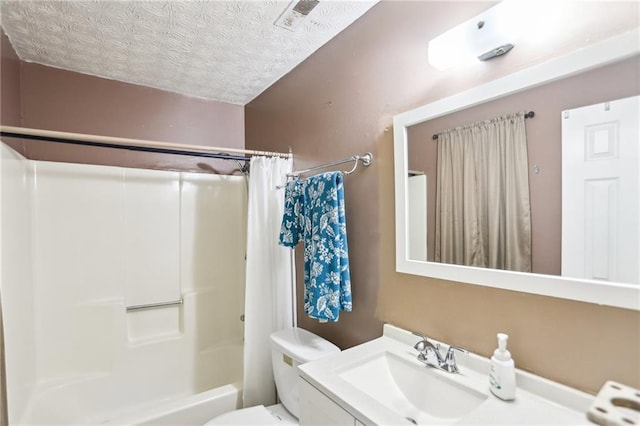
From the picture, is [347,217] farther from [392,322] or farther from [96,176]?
[96,176]

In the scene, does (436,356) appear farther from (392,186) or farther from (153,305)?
(153,305)

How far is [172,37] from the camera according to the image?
1662 mm

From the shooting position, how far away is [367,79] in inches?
58.2

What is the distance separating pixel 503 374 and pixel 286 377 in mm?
1059

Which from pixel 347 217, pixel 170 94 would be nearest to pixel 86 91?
pixel 170 94

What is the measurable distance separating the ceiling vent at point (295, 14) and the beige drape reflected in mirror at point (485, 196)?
0.86m

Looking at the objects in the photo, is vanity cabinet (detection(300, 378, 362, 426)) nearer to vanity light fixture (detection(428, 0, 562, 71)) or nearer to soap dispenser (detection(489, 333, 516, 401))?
soap dispenser (detection(489, 333, 516, 401))

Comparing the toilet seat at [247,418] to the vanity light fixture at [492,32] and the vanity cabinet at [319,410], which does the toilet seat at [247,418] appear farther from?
the vanity light fixture at [492,32]

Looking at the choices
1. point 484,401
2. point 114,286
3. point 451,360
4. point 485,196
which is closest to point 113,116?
point 114,286

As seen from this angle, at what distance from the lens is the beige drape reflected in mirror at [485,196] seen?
953mm

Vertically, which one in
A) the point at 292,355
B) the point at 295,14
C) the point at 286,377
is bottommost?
the point at 286,377

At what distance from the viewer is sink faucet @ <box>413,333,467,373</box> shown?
1.04 metres

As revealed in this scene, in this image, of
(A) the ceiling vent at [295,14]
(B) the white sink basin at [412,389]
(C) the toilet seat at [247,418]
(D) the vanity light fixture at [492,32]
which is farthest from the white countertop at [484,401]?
(A) the ceiling vent at [295,14]

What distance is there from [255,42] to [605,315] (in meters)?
1.87
